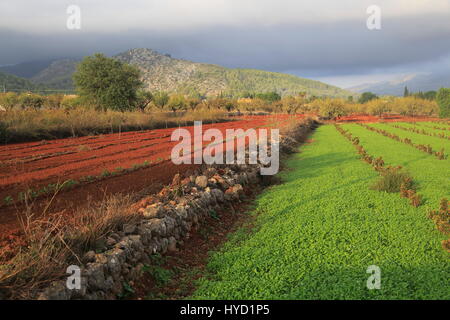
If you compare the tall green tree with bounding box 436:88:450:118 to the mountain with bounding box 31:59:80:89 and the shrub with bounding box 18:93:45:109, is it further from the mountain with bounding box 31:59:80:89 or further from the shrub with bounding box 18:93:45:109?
the mountain with bounding box 31:59:80:89

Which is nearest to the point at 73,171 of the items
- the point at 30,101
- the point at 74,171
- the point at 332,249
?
the point at 74,171

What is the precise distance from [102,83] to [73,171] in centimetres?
2914

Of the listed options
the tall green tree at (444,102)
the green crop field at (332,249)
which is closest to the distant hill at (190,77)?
the tall green tree at (444,102)

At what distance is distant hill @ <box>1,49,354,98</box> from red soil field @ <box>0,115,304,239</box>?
11869 centimetres

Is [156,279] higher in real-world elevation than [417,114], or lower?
lower

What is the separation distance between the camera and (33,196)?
8.91 m

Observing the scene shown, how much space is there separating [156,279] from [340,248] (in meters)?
3.40

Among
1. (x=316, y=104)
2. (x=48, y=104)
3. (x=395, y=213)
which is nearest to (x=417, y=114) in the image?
(x=316, y=104)

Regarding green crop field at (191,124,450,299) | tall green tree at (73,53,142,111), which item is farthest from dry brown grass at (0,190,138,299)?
tall green tree at (73,53,142,111)

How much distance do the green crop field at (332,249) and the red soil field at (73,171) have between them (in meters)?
3.32

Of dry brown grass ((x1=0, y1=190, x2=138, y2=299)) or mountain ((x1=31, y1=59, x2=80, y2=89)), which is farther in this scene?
mountain ((x1=31, y1=59, x2=80, y2=89))

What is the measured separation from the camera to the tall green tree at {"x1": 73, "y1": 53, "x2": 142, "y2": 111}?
38406 mm
